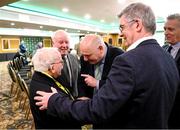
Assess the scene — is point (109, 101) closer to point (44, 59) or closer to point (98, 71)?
point (44, 59)

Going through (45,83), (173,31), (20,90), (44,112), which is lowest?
(20,90)

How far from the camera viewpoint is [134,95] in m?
0.83

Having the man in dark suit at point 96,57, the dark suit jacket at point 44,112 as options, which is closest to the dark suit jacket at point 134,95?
the dark suit jacket at point 44,112

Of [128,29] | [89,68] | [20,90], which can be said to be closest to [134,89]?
[128,29]

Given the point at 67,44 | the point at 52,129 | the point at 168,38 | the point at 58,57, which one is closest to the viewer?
the point at 52,129

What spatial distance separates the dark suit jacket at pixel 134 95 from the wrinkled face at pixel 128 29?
73mm

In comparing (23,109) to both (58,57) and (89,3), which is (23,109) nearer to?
(58,57)

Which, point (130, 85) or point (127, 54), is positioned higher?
point (127, 54)

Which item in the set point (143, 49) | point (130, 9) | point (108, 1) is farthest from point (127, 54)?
point (108, 1)

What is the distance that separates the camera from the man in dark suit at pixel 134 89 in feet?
2.63

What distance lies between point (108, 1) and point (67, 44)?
5.86 m

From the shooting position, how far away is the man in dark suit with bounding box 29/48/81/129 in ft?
4.26

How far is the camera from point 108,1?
7.55 m

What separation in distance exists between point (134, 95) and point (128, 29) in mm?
319
